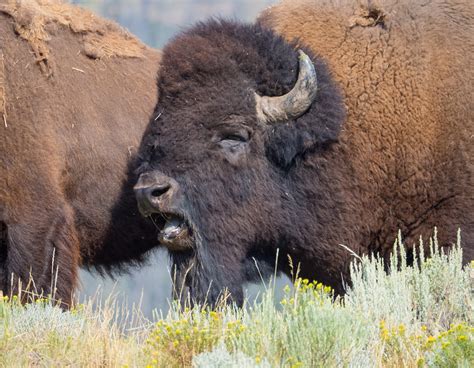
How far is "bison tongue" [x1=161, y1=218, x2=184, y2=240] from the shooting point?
21.0ft

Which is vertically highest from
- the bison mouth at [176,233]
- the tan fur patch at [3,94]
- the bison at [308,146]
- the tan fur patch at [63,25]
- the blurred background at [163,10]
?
the blurred background at [163,10]

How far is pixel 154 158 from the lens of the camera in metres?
6.41

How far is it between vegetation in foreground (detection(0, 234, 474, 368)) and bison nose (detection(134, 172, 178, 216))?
86 centimetres

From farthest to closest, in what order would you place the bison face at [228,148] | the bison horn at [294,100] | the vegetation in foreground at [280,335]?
the bison horn at [294,100] < the bison face at [228,148] < the vegetation in foreground at [280,335]

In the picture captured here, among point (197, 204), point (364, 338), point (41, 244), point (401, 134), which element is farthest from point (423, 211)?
point (41, 244)

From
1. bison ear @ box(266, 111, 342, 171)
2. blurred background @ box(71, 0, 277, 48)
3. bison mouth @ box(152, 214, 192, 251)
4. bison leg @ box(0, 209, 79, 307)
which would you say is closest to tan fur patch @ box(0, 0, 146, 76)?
bison leg @ box(0, 209, 79, 307)

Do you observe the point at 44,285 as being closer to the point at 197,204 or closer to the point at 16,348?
the point at 197,204

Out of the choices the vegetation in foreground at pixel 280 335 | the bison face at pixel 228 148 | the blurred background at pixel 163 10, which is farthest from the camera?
the blurred background at pixel 163 10

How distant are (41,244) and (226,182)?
5.35ft

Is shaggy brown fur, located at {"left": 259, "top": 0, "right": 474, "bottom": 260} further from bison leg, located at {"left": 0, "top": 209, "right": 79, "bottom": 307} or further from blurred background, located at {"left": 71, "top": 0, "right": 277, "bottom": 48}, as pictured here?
blurred background, located at {"left": 71, "top": 0, "right": 277, "bottom": 48}

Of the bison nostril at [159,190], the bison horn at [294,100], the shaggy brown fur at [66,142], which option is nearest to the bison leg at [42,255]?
the shaggy brown fur at [66,142]

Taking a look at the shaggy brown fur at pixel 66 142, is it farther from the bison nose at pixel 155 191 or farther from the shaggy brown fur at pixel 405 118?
the shaggy brown fur at pixel 405 118

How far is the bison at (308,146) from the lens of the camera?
21.0 ft

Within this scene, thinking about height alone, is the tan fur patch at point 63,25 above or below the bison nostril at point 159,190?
above
